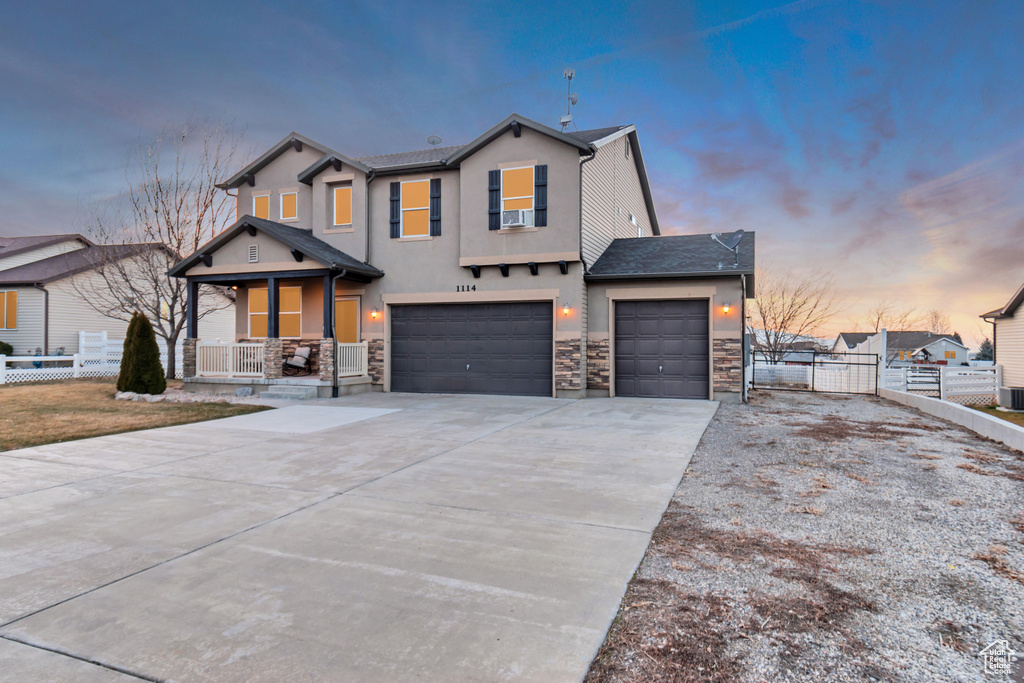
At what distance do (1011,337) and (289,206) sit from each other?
2614 centimetres

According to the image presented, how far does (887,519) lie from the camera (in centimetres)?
404

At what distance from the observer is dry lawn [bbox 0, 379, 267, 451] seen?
747 cm

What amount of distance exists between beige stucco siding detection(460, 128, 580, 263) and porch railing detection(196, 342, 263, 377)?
6098 mm

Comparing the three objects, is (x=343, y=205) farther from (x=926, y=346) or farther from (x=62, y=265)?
(x=926, y=346)

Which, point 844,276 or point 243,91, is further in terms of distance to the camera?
point 844,276

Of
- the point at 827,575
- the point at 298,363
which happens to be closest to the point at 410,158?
the point at 298,363

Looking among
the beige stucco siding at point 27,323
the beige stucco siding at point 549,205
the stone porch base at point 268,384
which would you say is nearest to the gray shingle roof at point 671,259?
the beige stucco siding at point 549,205

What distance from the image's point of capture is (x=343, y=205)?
14656 mm

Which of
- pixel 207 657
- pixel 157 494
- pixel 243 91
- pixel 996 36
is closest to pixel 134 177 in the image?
pixel 243 91

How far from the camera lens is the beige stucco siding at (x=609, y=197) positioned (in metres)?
13.2

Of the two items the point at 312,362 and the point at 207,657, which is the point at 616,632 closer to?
the point at 207,657

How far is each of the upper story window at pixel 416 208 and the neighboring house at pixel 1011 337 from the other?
66.4 feet

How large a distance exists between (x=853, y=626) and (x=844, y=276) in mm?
30078

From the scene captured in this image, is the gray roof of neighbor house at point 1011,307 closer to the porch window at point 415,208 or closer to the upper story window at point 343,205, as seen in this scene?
the porch window at point 415,208
